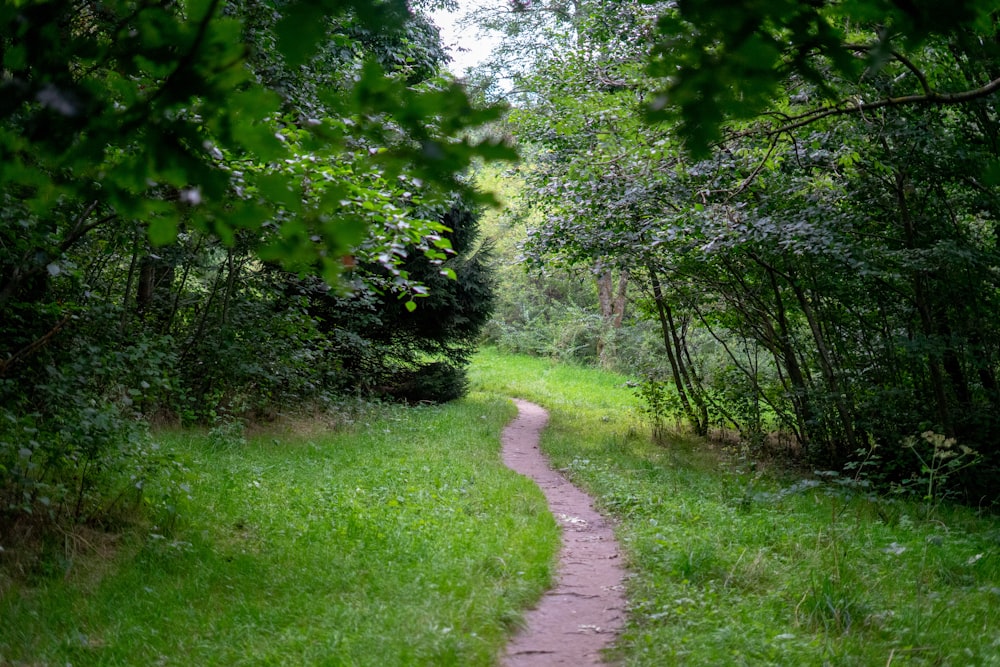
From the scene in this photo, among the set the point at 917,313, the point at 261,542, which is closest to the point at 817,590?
the point at 261,542

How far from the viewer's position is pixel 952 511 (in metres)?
7.87

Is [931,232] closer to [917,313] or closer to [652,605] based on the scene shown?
[917,313]

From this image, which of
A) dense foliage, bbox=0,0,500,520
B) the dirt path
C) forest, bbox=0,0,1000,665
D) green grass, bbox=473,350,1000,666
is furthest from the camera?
the dirt path

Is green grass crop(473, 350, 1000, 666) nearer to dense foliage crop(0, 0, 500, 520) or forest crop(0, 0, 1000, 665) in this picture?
forest crop(0, 0, 1000, 665)

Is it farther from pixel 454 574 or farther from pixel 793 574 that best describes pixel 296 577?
pixel 793 574

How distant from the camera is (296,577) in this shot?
5160 millimetres

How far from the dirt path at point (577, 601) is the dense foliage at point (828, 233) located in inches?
120

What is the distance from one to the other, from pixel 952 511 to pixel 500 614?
591cm

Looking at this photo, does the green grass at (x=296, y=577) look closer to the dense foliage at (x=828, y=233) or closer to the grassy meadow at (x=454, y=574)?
the grassy meadow at (x=454, y=574)

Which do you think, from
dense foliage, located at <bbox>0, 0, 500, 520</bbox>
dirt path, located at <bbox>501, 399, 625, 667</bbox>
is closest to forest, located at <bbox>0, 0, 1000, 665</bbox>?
dense foliage, located at <bbox>0, 0, 500, 520</bbox>

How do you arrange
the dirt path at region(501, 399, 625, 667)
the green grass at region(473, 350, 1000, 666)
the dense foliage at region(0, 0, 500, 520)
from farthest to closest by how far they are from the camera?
the dirt path at region(501, 399, 625, 667) → the green grass at region(473, 350, 1000, 666) → the dense foliage at region(0, 0, 500, 520)

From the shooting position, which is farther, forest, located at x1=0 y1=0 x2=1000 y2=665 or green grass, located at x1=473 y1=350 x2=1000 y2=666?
green grass, located at x1=473 y1=350 x2=1000 y2=666

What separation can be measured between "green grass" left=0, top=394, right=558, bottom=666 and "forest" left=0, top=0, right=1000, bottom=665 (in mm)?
35

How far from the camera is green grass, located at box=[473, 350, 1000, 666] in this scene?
13.7 feet
